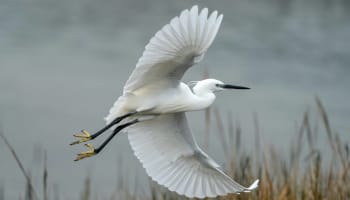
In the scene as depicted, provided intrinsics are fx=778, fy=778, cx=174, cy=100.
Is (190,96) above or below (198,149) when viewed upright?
above

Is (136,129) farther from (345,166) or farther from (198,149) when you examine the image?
(345,166)

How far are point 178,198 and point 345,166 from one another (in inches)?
44.3

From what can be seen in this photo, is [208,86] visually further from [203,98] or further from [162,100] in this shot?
[162,100]

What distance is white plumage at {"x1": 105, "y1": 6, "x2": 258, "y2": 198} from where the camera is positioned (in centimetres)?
414

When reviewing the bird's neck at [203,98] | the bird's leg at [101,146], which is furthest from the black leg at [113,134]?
the bird's neck at [203,98]

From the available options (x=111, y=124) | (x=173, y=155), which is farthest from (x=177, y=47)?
(x=173, y=155)

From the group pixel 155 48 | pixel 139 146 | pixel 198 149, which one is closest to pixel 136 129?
pixel 139 146

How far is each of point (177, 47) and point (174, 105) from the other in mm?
480

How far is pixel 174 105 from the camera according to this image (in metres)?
4.59

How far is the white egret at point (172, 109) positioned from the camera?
4152 mm

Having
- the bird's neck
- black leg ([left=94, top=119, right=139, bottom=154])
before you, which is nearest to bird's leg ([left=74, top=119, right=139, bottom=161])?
black leg ([left=94, top=119, right=139, bottom=154])

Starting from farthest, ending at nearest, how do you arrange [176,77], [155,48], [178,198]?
[178,198] < [176,77] < [155,48]

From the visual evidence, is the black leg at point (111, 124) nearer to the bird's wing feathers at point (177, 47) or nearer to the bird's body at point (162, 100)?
the bird's body at point (162, 100)

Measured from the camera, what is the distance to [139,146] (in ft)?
16.0
